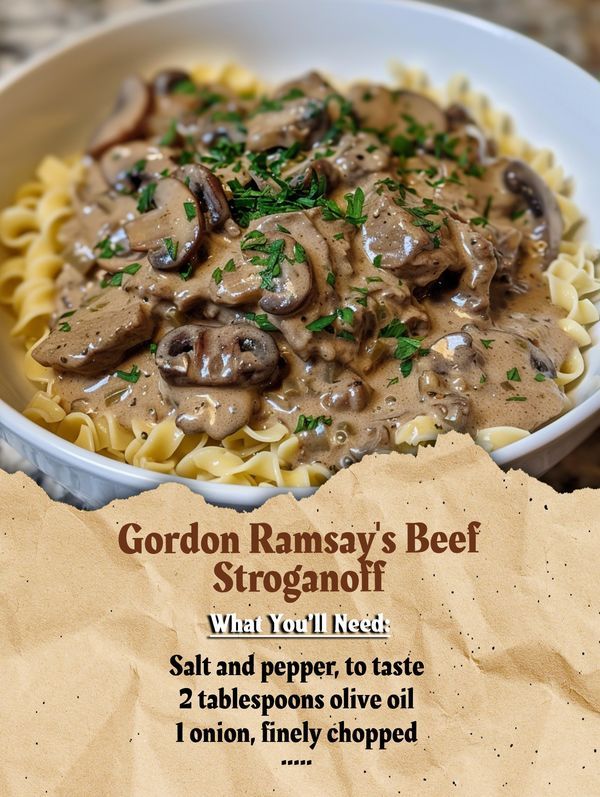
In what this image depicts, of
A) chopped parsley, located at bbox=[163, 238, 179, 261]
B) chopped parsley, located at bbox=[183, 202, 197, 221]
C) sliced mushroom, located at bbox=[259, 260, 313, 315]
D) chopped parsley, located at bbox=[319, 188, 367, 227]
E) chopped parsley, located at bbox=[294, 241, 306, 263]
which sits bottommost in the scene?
chopped parsley, located at bbox=[163, 238, 179, 261]

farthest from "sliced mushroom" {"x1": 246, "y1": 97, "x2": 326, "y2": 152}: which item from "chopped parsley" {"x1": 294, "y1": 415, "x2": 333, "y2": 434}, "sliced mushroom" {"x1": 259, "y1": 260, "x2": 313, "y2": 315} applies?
"chopped parsley" {"x1": 294, "y1": 415, "x2": 333, "y2": 434}

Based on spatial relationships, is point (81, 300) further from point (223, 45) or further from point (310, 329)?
point (223, 45)

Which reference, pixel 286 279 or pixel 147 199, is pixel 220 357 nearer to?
pixel 286 279

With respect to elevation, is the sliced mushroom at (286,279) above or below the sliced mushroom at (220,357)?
above

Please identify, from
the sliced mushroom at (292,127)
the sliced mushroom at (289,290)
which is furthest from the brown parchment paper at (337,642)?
the sliced mushroom at (292,127)

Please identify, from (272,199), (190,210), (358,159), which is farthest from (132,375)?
(358,159)

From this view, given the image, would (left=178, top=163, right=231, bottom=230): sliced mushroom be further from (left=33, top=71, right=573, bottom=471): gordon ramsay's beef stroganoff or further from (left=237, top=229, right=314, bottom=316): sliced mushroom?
(left=237, top=229, right=314, bottom=316): sliced mushroom

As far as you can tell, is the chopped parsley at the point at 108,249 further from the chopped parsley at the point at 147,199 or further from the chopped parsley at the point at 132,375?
the chopped parsley at the point at 132,375
